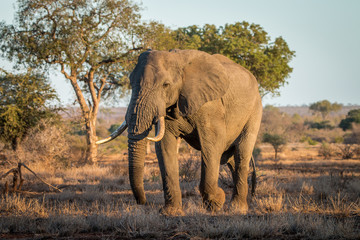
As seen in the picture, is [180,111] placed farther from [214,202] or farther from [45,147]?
[45,147]

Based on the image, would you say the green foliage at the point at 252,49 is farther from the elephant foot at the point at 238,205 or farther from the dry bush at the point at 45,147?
the elephant foot at the point at 238,205

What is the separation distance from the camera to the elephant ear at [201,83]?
6199mm

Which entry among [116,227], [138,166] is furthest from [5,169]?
[116,227]

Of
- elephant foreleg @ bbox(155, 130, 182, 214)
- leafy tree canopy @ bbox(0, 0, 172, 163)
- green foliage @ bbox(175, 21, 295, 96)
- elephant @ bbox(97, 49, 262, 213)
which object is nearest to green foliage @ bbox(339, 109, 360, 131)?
green foliage @ bbox(175, 21, 295, 96)

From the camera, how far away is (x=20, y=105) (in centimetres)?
1512

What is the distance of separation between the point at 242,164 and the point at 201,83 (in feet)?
6.37

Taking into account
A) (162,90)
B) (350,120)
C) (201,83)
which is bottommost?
(162,90)

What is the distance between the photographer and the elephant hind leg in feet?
23.9

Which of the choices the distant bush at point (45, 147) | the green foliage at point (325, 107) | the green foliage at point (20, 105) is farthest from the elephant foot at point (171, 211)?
the green foliage at point (325, 107)

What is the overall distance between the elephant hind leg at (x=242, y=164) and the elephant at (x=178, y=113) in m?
0.23

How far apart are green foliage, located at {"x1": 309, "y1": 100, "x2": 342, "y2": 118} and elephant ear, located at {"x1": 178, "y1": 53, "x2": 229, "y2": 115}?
62.8 meters

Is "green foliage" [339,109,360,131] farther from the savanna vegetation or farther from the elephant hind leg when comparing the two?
the elephant hind leg

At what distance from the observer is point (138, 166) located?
662 cm

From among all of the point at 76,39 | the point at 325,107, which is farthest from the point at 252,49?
the point at 325,107
